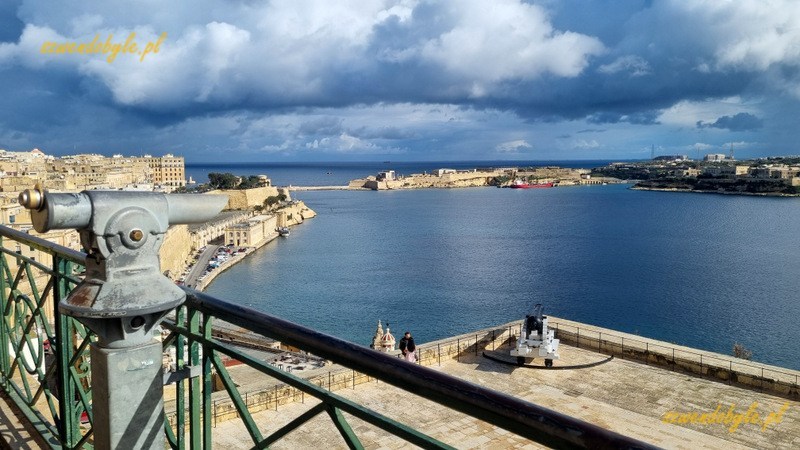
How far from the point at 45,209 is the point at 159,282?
260mm

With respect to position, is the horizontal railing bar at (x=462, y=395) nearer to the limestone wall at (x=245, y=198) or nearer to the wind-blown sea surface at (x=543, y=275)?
the wind-blown sea surface at (x=543, y=275)

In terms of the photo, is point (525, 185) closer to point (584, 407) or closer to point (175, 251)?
point (175, 251)

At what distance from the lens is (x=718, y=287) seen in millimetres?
29938

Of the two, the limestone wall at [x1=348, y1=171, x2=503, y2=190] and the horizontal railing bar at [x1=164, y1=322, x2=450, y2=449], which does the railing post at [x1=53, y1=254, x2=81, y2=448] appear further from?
the limestone wall at [x1=348, y1=171, x2=503, y2=190]

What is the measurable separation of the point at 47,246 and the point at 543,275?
32656 millimetres

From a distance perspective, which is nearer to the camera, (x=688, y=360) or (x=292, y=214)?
(x=688, y=360)

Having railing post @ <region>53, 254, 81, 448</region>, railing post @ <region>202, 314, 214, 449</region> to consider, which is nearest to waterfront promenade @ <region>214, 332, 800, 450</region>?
railing post @ <region>53, 254, 81, 448</region>

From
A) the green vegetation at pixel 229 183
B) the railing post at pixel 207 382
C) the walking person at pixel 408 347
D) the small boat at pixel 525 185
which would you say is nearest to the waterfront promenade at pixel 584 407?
the walking person at pixel 408 347

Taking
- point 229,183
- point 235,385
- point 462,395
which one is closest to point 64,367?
point 235,385

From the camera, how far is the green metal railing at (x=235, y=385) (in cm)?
87

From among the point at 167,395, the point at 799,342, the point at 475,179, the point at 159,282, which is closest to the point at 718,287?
the point at 799,342

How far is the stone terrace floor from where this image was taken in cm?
657

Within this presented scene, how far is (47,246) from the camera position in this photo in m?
2.08

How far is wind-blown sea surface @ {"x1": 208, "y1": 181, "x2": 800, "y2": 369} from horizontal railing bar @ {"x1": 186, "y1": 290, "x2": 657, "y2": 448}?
71.5 ft
